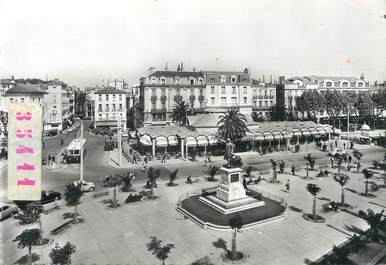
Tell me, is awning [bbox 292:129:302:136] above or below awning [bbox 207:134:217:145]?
above

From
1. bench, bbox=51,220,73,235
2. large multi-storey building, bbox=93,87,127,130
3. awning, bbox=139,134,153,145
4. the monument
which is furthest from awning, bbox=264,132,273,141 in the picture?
large multi-storey building, bbox=93,87,127,130

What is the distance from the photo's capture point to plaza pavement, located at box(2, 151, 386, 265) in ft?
54.2

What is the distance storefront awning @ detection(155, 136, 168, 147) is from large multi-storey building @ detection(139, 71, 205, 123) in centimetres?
2358

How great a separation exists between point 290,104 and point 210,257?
73.4 meters

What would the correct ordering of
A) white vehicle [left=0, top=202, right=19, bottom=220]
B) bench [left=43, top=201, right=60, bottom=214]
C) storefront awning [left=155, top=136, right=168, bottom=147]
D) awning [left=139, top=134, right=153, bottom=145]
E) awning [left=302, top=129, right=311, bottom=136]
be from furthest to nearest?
1. awning [left=302, top=129, right=311, bottom=136]
2. awning [left=139, top=134, right=153, bottom=145]
3. storefront awning [left=155, top=136, right=168, bottom=147]
4. bench [left=43, top=201, right=60, bottom=214]
5. white vehicle [left=0, top=202, right=19, bottom=220]

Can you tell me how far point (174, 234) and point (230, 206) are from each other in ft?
18.0

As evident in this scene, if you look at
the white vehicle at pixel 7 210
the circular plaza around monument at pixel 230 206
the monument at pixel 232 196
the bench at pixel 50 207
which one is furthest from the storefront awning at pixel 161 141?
the white vehicle at pixel 7 210

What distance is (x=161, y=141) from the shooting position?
45562mm

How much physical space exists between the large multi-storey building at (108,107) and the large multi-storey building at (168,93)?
37.0 ft

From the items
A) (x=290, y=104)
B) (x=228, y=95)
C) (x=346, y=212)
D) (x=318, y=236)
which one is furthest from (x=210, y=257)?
(x=290, y=104)

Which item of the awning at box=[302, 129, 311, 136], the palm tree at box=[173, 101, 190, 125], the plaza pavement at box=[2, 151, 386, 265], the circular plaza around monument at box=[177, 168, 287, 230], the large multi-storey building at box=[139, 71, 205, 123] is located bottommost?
the plaza pavement at box=[2, 151, 386, 265]

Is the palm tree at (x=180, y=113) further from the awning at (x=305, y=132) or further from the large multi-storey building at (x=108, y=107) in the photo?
the awning at (x=305, y=132)

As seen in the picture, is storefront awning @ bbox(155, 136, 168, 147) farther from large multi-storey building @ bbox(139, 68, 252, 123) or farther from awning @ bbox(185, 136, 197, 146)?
large multi-storey building @ bbox(139, 68, 252, 123)

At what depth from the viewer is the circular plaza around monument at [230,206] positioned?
838 inches
